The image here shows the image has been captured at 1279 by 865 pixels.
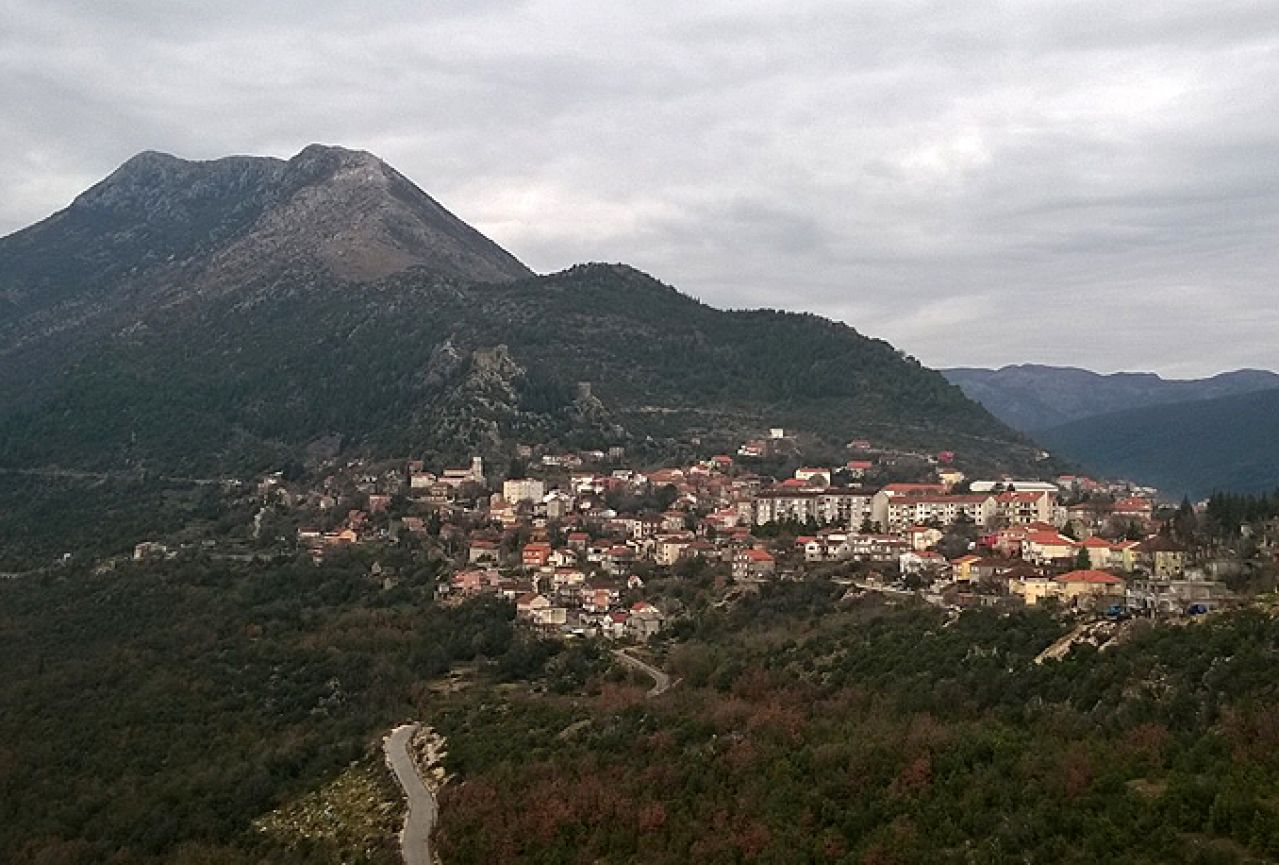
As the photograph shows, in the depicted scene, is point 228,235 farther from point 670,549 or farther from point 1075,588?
point 1075,588

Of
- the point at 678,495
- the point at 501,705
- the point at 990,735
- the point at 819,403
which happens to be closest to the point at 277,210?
the point at 819,403

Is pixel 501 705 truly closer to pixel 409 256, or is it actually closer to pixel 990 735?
pixel 990 735

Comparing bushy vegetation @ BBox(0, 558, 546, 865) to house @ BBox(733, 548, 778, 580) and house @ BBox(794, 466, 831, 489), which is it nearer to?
house @ BBox(733, 548, 778, 580)

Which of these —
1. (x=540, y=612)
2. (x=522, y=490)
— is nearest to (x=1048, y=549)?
(x=540, y=612)

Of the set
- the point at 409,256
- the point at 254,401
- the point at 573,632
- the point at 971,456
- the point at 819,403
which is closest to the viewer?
the point at 573,632

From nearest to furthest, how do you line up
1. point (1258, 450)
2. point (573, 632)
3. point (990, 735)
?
point (990, 735)
point (573, 632)
point (1258, 450)

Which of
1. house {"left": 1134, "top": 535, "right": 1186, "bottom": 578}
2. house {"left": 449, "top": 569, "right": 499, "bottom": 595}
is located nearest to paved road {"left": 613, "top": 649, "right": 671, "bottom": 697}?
house {"left": 449, "top": 569, "right": 499, "bottom": 595}
